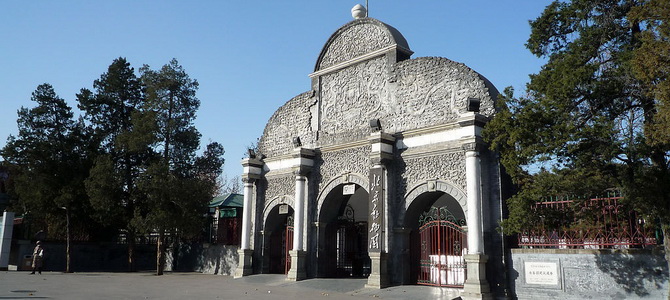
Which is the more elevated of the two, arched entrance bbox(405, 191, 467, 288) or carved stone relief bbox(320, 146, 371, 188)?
carved stone relief bbox(320, 146, 371, 188)

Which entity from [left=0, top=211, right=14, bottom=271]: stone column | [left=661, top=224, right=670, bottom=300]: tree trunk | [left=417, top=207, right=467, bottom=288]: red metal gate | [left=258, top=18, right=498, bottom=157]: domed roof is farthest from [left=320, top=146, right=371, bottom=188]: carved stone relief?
[left=0, top=211, right=14, bottom=271]: stone column

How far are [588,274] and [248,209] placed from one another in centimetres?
1055

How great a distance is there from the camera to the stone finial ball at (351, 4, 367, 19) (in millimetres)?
15594

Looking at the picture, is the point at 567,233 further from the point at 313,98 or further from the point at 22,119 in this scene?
the point at 22,119

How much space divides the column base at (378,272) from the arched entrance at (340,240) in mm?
2673

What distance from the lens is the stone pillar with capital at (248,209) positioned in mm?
16547

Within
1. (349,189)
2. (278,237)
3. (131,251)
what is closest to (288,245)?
(278,237)

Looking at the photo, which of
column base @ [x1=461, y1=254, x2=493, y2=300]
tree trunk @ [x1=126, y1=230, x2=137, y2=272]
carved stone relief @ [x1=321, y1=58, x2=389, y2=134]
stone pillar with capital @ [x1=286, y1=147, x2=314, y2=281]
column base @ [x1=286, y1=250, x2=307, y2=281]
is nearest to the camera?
column base @ [x1=461, y1=254, x2=493, y2=300]

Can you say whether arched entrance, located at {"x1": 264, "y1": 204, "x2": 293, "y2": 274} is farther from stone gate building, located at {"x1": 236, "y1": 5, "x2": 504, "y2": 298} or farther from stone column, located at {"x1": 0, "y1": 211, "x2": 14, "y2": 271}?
stone column, located at {"x1": 0, "y1": 211, "x2": 14, "y2": 271}

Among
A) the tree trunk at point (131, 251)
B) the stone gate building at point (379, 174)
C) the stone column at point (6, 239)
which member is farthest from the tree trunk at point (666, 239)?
the stone column at point (6, 239)

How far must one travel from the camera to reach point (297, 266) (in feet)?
48.0

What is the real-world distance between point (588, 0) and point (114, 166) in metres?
16.7

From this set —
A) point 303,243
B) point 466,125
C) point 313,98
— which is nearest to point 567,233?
point 466,125

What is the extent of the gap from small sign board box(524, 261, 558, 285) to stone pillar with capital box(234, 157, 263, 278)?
902 cm
